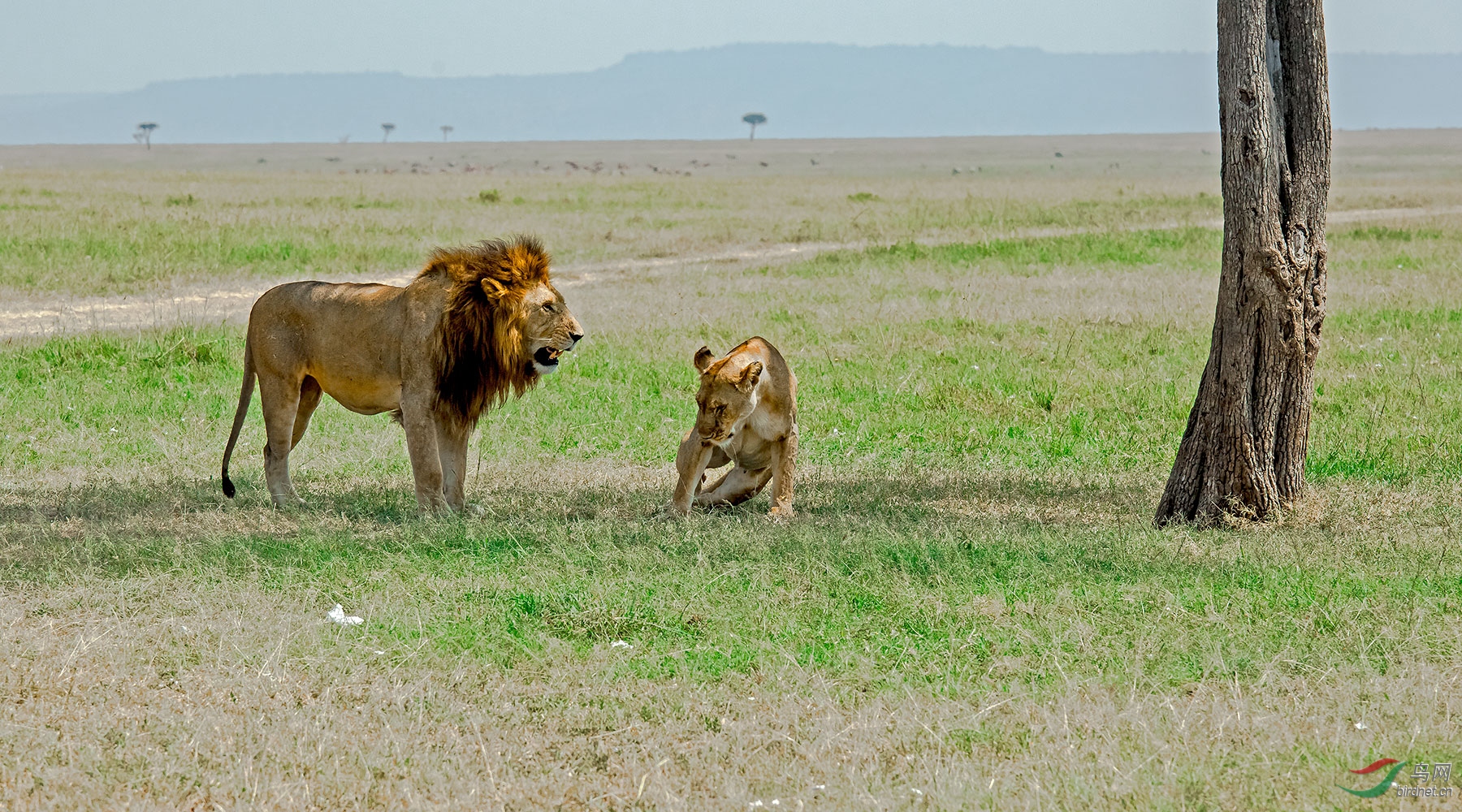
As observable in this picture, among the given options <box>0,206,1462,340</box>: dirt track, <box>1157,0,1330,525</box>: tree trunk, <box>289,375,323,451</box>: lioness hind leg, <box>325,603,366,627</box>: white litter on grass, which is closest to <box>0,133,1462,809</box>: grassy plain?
<box>325,603,366,627</box>: white litter on grass

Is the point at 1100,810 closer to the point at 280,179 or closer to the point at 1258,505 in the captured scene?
the point at 1258,505

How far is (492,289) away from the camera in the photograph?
7527mm

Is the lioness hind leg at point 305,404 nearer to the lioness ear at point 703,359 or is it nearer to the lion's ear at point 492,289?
the lion's ear at point 492,289

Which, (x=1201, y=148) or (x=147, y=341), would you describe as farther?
(x=1201, y=148)

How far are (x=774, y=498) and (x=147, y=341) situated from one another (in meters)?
8.20

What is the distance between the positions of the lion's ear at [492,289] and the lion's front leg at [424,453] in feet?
Result: 2.32

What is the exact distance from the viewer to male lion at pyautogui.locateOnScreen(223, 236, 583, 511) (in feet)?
24.9

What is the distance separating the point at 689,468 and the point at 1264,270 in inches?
126

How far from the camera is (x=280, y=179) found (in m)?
56.8

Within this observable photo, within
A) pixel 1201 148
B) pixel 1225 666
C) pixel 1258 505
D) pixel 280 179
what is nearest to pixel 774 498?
pixel 1258 505

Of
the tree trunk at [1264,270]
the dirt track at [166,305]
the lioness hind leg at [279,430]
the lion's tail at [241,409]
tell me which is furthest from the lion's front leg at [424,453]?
the dirt track at [166,305]

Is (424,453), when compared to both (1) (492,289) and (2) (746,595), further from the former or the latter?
(2) (746,595)

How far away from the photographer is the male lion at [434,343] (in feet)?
24.9

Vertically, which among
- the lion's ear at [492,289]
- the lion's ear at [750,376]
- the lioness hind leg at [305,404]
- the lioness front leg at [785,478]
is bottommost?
the lioness front leg at [785,478]
